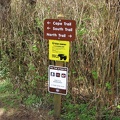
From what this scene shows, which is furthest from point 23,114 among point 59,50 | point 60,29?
point 60,29

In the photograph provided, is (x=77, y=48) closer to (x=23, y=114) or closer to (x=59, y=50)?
(x=59, y=50)

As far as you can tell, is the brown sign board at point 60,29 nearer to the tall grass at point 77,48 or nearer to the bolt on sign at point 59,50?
the bolt on sign at point 59,50

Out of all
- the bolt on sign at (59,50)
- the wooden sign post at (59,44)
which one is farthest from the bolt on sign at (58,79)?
the bolt on sign at (59,50)

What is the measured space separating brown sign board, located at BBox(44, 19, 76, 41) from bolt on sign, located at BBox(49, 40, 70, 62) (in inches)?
2.9

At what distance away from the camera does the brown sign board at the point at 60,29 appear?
3.79 m

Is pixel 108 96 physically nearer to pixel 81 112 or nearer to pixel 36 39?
pixel 81 112

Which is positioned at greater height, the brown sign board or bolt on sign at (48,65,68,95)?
the brown sign board

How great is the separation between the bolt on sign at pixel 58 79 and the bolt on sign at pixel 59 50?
15 cm

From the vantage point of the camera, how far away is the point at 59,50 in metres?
3.92

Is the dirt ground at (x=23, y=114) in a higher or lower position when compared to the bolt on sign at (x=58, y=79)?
lower

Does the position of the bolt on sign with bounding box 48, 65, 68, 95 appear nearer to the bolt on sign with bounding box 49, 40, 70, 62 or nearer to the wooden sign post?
the wooden sign post

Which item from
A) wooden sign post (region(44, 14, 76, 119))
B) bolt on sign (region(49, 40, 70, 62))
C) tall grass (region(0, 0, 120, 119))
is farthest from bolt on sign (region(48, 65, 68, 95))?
tall grass (region(0, 0, 120, 119))

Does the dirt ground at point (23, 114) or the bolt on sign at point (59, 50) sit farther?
the dirt ground at point (23, 114)

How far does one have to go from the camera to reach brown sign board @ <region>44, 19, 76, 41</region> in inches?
149
